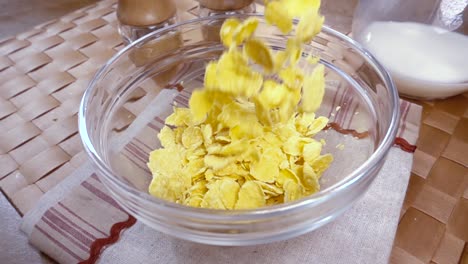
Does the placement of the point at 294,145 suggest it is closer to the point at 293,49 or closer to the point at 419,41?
the point at 293,49

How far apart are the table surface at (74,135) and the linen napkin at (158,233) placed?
30 mm

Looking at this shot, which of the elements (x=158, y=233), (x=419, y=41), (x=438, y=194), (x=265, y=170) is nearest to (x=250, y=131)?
(x=265, y=170)

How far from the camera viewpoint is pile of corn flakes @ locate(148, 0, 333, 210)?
0.34 meters

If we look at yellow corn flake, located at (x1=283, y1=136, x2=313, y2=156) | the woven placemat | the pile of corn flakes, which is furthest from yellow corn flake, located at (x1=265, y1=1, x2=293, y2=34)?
the woven placemat

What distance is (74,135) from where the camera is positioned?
542 mm

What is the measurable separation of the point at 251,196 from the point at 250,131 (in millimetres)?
61

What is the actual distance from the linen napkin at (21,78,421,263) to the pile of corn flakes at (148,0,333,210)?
5cm

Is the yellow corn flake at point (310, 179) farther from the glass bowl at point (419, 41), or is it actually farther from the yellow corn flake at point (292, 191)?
the glass bowl at point (419, 41)

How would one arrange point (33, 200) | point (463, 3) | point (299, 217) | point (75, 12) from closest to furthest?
point (299, 217) → point (33, 200) → point (463, 3) → point (75, 12)

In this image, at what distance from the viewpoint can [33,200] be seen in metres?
0.47

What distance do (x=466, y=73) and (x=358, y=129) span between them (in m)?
0.22

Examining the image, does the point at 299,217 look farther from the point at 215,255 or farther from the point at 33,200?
the point at 33,200

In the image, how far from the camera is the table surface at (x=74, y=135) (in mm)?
432

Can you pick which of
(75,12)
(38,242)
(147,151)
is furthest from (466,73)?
(75,12)
